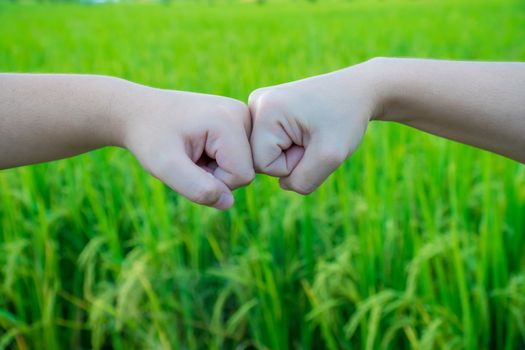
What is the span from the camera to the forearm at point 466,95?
26.1 inches

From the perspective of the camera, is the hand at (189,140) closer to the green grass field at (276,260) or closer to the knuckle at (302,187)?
the knuckle at (302,187)

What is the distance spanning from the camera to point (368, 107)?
673 mm

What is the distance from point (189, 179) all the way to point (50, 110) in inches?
7.0

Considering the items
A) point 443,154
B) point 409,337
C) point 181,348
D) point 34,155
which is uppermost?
point 34,155

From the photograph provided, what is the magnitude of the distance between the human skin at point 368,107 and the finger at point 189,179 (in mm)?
90

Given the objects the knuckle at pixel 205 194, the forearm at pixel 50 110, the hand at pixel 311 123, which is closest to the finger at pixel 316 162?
the hand at pixel 311 123

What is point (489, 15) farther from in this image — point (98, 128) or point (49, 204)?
point (98, 128)

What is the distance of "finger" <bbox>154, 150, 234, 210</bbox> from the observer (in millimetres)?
610

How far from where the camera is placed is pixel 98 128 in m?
0.66

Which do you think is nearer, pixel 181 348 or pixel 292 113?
pixel 292 113

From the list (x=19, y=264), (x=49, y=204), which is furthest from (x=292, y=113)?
(x=49, y=204)

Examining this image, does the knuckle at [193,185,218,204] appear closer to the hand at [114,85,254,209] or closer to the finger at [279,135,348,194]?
the hand at [114,85,254,209]

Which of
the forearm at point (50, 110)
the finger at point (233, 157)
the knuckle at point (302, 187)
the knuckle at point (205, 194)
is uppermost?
the forearm at point (50, 110)

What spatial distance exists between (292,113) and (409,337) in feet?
1.70
